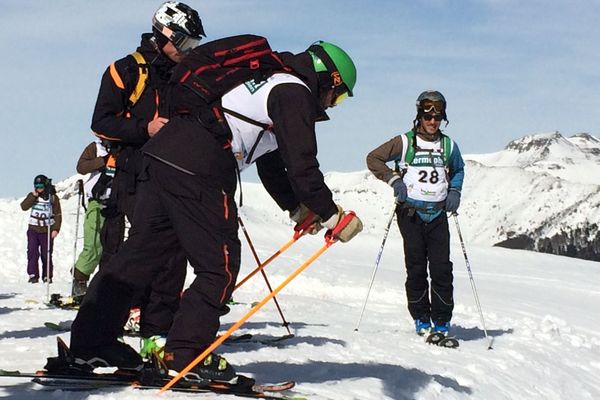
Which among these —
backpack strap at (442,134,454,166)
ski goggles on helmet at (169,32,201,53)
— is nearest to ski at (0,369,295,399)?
ski goggles on helmet at (169,32,201,53)

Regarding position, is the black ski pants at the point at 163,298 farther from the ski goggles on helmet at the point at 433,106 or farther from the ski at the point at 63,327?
the ski goggles on helmet at the point at 433,106

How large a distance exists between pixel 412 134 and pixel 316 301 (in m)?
4.39

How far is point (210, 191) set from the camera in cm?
447

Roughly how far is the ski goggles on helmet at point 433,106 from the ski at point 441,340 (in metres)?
2.24

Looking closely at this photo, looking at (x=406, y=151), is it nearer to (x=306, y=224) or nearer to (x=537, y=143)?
(x=306, y=224)

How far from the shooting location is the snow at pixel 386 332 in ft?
18.7

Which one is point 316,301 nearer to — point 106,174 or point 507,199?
point 106,174

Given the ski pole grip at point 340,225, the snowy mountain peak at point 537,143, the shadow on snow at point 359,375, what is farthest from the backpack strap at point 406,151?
the snowy mountain peak at point 537,143

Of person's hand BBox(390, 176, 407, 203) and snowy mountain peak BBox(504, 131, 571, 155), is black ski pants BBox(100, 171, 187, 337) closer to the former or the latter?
person's hand BBox(390, 176, 407, 203)

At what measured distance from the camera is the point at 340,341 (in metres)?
7.58

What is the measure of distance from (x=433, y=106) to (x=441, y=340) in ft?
7.69

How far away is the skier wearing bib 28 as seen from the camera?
329 inches

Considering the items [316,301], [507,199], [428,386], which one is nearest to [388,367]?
[428,386]

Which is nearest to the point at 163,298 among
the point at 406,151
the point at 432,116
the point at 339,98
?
the point at 339,98
